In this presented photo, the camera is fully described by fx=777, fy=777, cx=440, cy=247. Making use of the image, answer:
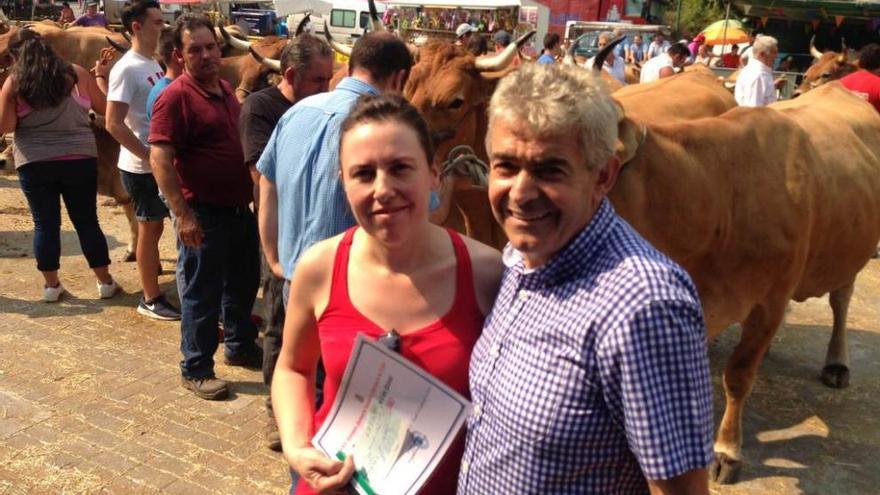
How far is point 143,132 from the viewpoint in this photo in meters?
6.11

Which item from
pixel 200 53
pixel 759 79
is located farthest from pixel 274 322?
pixel 759 79

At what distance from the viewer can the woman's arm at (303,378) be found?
2.01m

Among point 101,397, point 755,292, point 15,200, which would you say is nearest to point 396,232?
point 755,292

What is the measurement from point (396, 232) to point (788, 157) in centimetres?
316

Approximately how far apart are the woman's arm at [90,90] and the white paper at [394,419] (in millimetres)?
5239

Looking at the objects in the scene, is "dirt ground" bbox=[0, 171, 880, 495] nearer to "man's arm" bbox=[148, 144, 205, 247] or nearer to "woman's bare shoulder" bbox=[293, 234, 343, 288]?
"man's arm" bbox=[148, 144, 205, 247]

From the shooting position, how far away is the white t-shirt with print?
5.82 m

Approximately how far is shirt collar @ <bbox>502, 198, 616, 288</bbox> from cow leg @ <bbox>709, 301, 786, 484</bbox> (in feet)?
9.68

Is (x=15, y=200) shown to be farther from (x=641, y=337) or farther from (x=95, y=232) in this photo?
(x=641, y=337)

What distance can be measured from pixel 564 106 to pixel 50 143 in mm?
5420

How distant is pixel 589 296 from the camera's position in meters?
1.62

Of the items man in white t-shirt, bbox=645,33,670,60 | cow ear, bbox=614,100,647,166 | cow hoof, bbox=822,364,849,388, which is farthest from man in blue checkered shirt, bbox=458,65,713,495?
man in white t-shirt, bbox=645,33,670,60

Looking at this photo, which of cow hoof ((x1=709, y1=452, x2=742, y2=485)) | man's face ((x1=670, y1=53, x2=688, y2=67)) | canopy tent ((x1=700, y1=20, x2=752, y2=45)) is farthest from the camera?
canopy tent ((x1=700, y1=20, x2=752, y2=45))

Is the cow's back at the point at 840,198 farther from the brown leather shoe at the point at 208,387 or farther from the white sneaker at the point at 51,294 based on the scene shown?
the white sneaker at the point at 51,294
